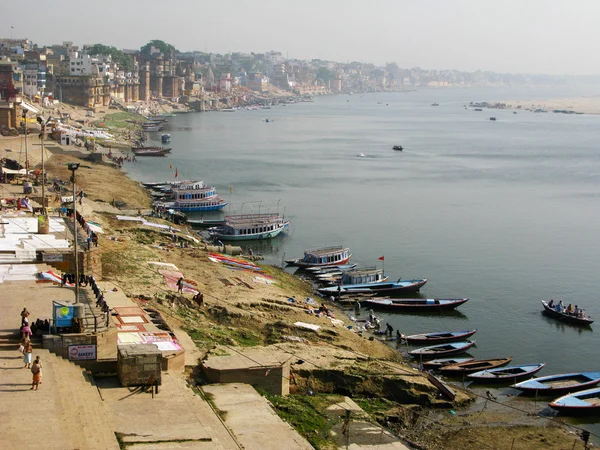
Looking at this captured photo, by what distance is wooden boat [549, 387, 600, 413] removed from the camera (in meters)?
19.1

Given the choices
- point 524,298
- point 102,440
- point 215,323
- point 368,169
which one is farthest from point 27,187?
point 368,169

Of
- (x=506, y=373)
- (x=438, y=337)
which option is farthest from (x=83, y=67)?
(x=506, y=373)

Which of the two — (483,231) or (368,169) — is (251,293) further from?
(368,169)

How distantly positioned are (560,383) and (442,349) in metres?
3.67

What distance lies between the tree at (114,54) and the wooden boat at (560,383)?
123736mm

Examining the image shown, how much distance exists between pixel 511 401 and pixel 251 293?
9028mm

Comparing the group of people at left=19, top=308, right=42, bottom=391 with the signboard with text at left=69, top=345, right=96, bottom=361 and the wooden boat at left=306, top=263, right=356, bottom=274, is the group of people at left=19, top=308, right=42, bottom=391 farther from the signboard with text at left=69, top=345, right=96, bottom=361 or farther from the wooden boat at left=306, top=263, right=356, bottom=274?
the wooden boat at left=306, top=263, right=356, bottom=274

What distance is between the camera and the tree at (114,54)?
138 meters

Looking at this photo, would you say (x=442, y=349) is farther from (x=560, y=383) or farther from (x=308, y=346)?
(x=308, y=346)

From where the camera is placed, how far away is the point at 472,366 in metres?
21.8

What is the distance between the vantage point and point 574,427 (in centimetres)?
1839

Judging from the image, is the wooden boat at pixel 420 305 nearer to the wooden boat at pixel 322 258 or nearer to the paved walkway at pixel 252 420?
the wooden boat at pixel 322 258

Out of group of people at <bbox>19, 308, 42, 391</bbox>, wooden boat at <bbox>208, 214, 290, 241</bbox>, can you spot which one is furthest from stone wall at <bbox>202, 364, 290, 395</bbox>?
wooden boat at <bbox>208, 214, 290, 241</bbox>

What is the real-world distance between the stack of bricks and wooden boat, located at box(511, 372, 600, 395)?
1039 centimetres
